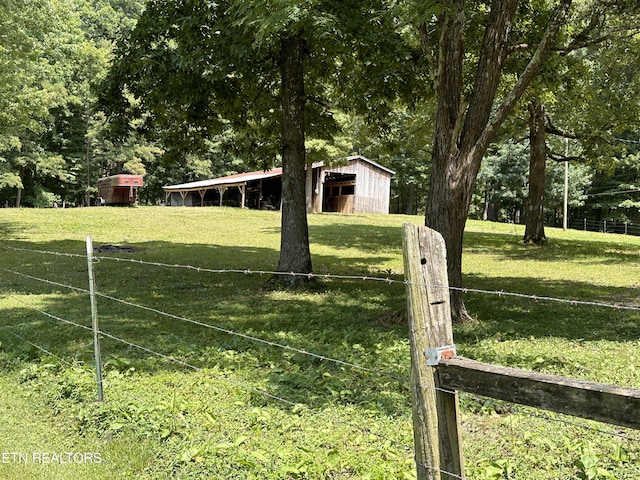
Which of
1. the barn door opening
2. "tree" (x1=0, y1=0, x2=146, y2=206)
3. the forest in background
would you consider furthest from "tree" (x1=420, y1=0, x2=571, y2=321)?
the barn door opening

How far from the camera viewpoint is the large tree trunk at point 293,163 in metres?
12.0

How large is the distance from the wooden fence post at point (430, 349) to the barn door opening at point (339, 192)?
39.9 meters

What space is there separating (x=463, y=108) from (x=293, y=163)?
4968mm

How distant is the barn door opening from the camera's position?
42594 millimetres

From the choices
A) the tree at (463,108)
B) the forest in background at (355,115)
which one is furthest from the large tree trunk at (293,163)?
the tree at (463,108)

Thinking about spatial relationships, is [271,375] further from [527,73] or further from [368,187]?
[368,187]

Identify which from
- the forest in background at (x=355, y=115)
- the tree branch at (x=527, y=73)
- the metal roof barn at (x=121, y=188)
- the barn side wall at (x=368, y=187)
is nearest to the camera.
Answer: the tree branch at (x=527, y=73)

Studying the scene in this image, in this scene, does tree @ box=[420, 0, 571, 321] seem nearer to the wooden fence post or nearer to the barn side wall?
the wooden fence post

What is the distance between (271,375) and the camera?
580 cm

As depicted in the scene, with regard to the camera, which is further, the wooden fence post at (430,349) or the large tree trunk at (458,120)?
the large tree trunk at (458,120)

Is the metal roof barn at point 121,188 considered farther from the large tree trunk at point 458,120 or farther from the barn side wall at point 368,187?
the large tree trunk at point 458,120

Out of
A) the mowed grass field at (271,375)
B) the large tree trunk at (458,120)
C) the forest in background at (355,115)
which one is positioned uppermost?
the forest in background at (355,115)

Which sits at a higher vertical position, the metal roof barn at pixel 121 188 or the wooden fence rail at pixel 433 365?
the metal roof barn at pixel 121 188

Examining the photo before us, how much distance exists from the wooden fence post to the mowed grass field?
527 mm
